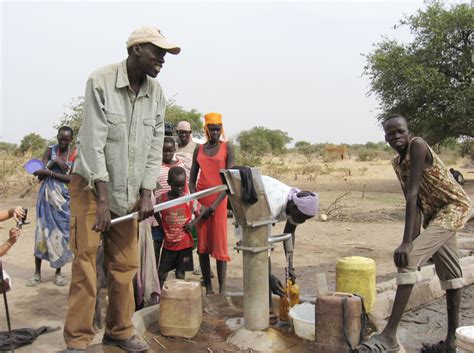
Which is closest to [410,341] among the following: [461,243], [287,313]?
[287,313]

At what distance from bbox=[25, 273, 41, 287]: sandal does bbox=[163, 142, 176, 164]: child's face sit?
5.54 feet

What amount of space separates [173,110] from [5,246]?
14.1 metres

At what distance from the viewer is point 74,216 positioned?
267cm

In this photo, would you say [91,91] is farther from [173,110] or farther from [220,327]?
[173,110]

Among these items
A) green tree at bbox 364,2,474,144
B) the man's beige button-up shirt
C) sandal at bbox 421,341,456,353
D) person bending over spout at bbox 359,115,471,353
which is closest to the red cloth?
the man's beige button-up shirt

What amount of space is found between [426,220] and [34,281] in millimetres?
3610

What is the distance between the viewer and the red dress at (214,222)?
4148mm

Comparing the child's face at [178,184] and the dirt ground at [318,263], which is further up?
the child's face at [178,184]

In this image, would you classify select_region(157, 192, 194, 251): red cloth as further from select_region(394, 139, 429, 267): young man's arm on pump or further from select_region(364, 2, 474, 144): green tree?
select_region(364, 2, 474, 144): green tree

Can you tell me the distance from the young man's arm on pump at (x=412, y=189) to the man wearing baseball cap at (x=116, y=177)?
1488mm

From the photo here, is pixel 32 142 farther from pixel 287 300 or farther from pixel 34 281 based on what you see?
pixel 287 300

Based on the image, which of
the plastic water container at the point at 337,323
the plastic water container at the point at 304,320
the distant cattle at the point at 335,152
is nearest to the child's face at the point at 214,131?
the plastic water container at the point at 304,320

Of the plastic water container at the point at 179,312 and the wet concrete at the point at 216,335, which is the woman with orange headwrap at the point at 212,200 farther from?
the plastic water container at the point at 179,312

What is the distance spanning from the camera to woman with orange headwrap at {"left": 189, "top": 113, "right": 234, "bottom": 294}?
4.14 m
